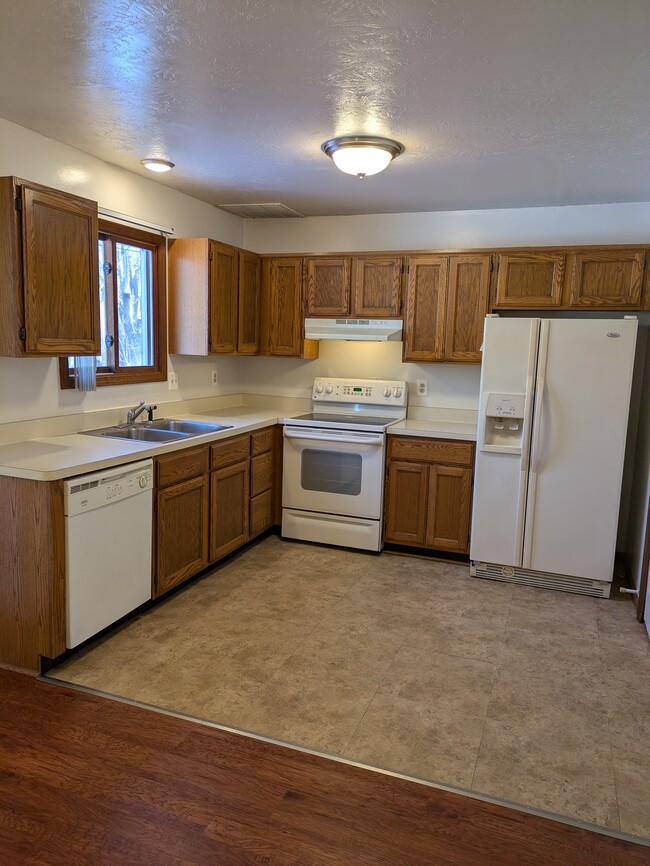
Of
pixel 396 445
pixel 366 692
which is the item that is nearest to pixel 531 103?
pixel 396 445

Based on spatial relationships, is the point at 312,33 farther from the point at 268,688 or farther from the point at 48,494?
the point at 268,688

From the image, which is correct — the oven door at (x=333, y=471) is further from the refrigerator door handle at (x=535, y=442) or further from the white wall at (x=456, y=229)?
the white wall at (x=456, y=229)

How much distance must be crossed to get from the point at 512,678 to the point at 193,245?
3.13m

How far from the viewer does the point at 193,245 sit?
3.93 m

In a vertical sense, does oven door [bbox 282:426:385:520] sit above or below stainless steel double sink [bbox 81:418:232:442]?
below

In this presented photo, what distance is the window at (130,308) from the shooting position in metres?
3.53

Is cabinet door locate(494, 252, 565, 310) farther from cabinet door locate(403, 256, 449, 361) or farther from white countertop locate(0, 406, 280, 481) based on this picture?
white countertop locate(0, 406, 280, 481)

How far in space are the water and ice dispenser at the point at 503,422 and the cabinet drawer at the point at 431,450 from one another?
0.17m

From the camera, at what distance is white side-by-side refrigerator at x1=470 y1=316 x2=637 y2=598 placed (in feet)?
11.4

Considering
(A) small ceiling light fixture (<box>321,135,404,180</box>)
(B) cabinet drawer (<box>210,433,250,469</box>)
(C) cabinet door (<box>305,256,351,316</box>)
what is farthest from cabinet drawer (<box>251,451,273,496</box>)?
(A) small ceiling light fixture (<box>321,135,404,180</box>)

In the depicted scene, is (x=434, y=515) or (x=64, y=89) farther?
(x=434, y=515)

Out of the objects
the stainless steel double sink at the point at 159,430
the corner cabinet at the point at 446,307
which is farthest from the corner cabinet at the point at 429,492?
the stainless steel double sink at the point at 159,430

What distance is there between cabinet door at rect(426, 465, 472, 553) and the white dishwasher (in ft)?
6.19

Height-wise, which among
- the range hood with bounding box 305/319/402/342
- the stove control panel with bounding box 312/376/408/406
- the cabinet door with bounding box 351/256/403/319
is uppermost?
the cabinet door with bounding box 351/256/403/319
